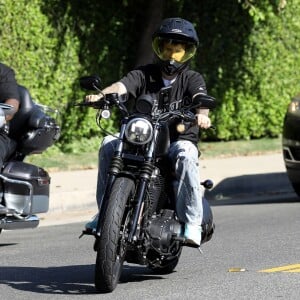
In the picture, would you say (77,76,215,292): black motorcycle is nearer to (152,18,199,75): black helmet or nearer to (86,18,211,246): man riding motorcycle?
(86,18,211,246): man riding motorcycle

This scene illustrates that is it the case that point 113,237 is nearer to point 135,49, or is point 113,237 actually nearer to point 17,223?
point 17,223

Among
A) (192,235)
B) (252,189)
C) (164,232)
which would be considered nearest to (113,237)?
(164,232)

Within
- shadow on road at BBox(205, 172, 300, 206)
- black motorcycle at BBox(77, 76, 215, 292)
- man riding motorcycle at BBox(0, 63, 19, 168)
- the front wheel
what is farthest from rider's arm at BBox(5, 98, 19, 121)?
shadow on road at BBox(205, 172, 300, 206)

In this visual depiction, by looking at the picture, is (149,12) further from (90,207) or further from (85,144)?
(90,207)

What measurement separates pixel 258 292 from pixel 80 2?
33.5ft

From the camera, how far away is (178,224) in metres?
7.23

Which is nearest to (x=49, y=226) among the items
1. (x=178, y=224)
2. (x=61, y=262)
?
(x=61, y=262)

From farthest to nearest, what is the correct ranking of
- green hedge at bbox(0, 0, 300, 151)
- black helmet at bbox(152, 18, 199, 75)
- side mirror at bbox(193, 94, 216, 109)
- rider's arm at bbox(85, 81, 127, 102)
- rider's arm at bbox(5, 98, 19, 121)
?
green hedge at bbox(0, 0, 300, 151)
rider's arm at bbox(5, 98, 19, 121)
black helmet at bbox(152, 18, 199, 75)
rider's arm at bbox(85, 81, 127, 102)
side mirror at bbox(193, 94, 216, 109)

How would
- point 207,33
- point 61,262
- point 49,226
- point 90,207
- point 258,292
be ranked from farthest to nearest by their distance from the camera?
point 207,33
point 90,207
point 49,226
point 61,262
point 258,292

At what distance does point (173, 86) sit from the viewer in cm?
749

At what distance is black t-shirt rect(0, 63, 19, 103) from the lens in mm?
9469

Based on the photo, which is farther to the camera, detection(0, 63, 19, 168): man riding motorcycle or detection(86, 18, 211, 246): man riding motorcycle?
detection(0, 63, 19, 168): man riding motorcycle

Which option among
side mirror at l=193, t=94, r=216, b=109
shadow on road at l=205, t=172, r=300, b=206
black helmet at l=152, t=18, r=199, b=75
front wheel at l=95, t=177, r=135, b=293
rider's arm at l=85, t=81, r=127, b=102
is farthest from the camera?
shadow on road at l=205, t=172, r=300, b=206

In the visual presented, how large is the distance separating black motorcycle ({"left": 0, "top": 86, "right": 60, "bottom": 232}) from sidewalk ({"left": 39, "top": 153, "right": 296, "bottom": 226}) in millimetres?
1876
